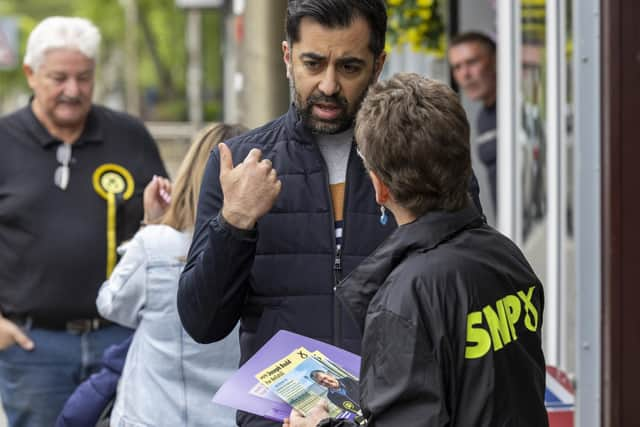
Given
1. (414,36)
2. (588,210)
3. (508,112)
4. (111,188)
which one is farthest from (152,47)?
(588,210)

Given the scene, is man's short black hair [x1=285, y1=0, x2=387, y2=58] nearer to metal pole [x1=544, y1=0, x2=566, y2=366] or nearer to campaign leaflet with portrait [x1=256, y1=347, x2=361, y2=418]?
campaign leaflet with portrait [x1=256, y1=347, x2=361, y2=418]

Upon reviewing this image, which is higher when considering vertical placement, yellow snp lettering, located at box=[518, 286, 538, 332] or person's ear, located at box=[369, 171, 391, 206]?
person's ear, located at box=[369, 171, 391, 206]

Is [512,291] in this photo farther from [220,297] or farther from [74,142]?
[74,142]

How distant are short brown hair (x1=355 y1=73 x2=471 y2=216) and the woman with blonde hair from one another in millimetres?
1252

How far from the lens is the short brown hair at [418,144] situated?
7.34 ft

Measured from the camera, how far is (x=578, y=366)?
4.11m

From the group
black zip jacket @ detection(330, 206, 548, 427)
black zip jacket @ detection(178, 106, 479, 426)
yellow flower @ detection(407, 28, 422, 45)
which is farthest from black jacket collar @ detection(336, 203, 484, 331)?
yellow flower @ detection(407, 28, 422, 45)

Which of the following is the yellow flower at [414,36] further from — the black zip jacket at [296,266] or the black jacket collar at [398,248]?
the black jacket collar at [398,248]

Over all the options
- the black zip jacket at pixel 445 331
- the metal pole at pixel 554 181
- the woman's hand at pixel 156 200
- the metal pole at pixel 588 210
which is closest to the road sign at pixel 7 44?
the metal pole at pixel 554 181

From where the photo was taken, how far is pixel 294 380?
2418mm

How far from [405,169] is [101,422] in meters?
1.87

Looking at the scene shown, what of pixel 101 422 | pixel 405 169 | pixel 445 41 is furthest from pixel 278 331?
pixel 445 41

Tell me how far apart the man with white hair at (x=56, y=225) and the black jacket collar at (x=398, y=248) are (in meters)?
2.19

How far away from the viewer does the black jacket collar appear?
225 cm
